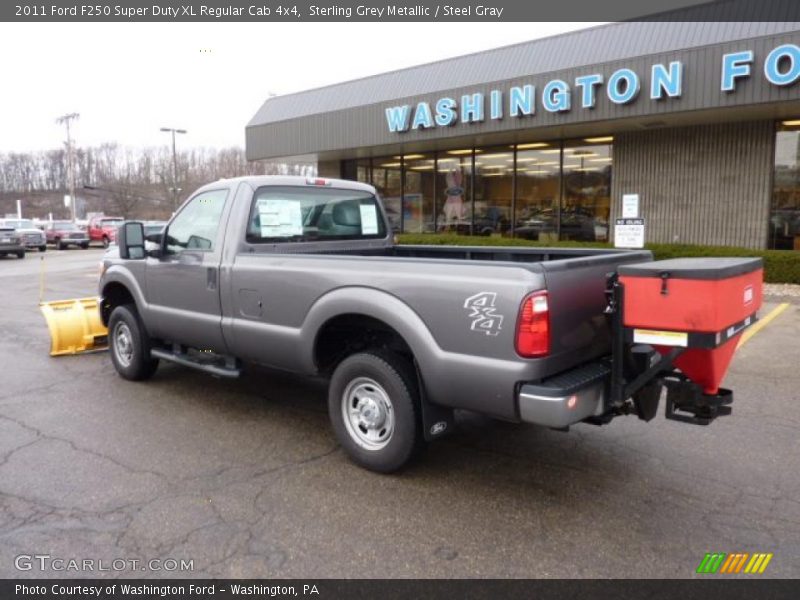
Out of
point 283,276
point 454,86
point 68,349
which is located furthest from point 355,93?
point 283,276

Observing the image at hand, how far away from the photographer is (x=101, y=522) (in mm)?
3549

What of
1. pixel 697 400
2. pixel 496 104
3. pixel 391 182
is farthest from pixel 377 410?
pixel 391 182

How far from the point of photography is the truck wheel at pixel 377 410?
3.97 m

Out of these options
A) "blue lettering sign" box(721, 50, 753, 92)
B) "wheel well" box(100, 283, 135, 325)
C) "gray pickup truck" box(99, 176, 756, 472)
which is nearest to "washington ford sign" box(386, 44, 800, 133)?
"blue lettering sign" box(721, 50, 753, 92)

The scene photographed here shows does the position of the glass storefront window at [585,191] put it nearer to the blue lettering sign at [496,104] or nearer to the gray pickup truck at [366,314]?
the blue lettering sign at [496,104]

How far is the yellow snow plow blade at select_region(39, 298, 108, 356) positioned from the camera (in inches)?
312

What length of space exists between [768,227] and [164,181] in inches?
3043

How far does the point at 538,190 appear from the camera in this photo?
59.2 feet

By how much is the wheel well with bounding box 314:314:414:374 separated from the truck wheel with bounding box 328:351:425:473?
0.55 feet

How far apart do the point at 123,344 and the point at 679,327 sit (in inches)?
218

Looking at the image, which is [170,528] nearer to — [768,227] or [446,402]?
[446,402]

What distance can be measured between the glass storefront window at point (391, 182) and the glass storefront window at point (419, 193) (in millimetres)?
274

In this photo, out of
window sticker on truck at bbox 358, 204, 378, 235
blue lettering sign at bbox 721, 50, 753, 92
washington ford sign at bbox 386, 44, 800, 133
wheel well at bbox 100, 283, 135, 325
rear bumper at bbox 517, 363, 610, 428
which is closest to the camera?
rear bumper at bbox 517, 363, 610, 428

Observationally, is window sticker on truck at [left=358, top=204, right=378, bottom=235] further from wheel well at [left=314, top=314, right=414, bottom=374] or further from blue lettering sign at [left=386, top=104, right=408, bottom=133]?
blue lettering sign at [left=386, top=104, right=408, bottom=133]
